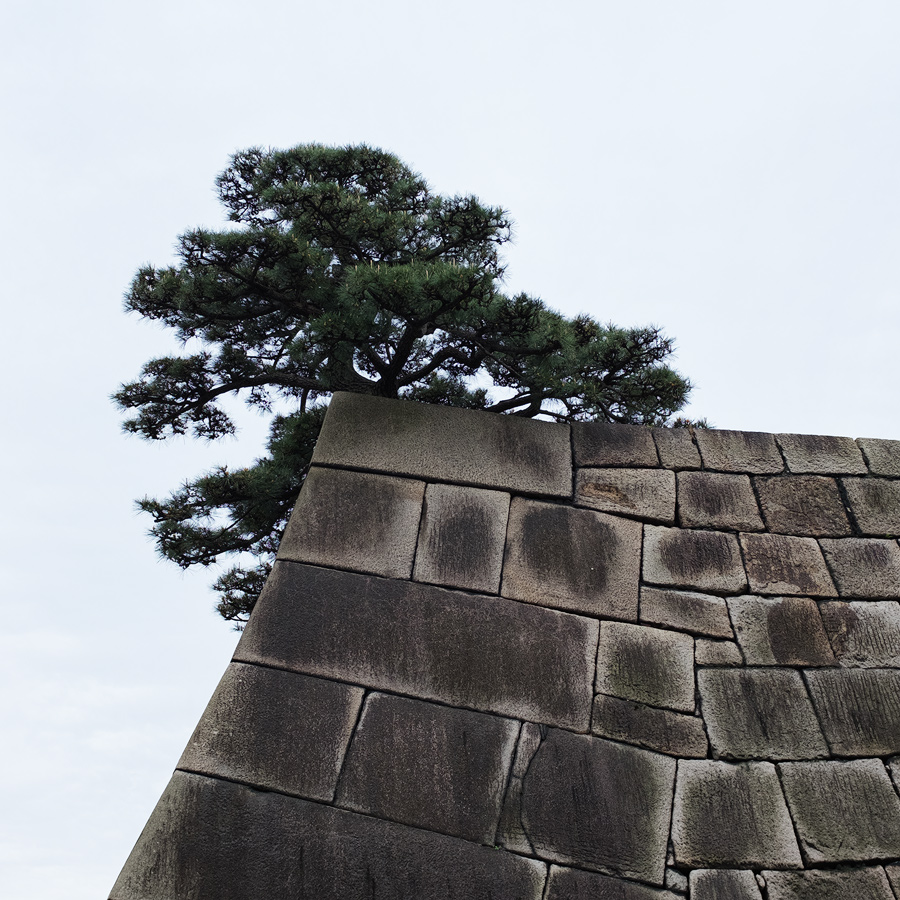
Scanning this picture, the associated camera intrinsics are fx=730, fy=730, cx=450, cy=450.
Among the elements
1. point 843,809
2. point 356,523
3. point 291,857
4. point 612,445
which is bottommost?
point 291,857

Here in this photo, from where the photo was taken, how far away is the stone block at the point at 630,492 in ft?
12.6

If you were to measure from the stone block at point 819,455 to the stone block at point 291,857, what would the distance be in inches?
103

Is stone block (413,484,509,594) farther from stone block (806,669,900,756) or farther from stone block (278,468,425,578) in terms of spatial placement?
stone block (806,669,900,756)

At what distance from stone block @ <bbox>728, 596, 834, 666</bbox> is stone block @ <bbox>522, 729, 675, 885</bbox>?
756 mm

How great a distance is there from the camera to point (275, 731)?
3072 mm

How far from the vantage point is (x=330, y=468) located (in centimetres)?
379

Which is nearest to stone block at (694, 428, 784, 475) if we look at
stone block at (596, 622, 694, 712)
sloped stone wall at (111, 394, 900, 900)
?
sloped stone wall at (111, 394, 900, 900)

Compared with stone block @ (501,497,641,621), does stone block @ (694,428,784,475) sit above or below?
above

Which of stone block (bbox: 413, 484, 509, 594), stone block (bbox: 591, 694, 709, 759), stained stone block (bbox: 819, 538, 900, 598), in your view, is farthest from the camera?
stained stone block (bbox: 819, 538, 900, 598)

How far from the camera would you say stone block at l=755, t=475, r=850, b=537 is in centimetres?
396

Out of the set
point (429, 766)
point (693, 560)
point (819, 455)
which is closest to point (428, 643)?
point (429, 766)

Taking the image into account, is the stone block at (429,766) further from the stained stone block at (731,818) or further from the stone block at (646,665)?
the stained stone block at (731,818)

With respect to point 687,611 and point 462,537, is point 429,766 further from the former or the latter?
point 687,611

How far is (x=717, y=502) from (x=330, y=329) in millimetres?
2252
